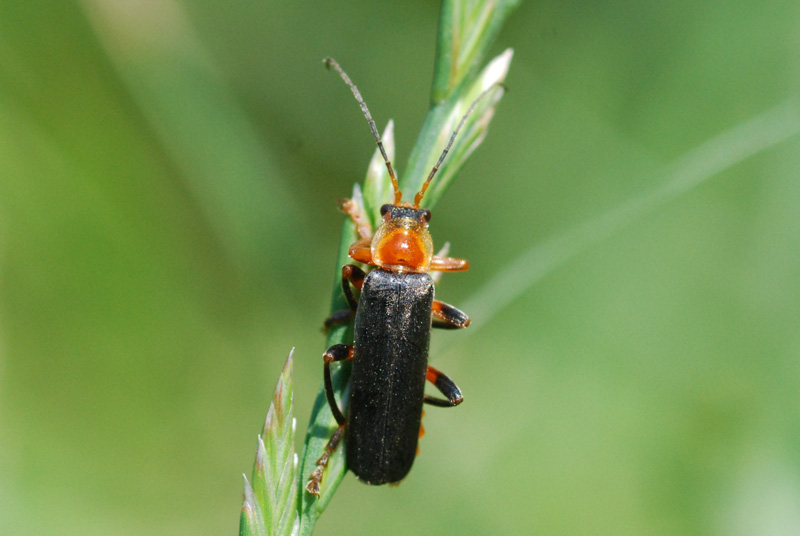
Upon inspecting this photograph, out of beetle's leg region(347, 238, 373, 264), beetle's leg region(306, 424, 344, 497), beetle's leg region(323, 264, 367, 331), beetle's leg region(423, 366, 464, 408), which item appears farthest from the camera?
beetle's leg region(423, 366, 464, 408)

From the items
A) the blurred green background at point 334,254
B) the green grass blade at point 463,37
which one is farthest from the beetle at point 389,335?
the blurred green background at point 334,254

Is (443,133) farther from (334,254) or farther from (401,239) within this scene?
(334,254)

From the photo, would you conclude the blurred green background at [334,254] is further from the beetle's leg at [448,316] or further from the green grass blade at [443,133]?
the green grass blade at [443,133]

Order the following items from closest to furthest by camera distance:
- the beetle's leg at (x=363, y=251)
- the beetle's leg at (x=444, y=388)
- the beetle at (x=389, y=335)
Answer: the beetle at (x=389, y=335) < the beetle's leg at (x=363, y=251) < the beetle's leg at (x=444, y=388)

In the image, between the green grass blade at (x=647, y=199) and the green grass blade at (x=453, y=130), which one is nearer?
the green grass blade at (x=453, y=130)

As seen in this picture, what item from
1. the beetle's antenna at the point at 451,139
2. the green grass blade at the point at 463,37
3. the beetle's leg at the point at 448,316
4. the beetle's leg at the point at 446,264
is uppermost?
the green grass blade at the point at 463,37

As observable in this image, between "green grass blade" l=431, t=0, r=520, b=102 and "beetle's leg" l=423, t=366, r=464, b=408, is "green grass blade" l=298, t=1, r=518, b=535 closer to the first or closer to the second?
"green grass blade" l=431, t=0, r=520, b=102

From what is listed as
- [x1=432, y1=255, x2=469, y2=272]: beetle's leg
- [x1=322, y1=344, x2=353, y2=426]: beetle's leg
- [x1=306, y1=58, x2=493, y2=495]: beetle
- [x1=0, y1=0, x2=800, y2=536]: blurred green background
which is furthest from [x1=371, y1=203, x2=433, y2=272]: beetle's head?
[x1=0, y1=0, x2=800, y2=536]: blurred green background

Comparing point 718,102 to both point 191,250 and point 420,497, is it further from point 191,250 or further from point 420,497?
point 191,250

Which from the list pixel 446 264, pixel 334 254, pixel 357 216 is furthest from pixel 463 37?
pixel 334 254

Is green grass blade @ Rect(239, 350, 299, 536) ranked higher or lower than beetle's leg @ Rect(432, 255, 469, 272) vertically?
lower
